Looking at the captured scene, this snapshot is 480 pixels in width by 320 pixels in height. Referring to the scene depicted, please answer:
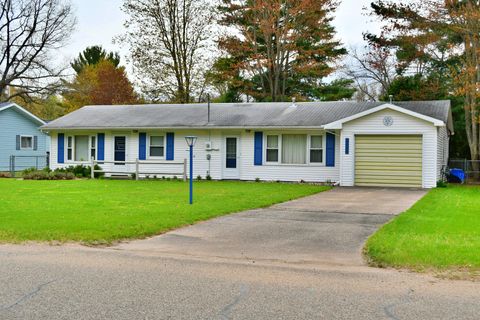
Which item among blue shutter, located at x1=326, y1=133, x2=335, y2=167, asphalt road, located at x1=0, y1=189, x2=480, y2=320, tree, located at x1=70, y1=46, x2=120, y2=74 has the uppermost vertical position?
tree, located at x1=70, y1=46, x2=120, y2=74

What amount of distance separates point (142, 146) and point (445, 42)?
1869 cm

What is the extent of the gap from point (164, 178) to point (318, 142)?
24.8 ft

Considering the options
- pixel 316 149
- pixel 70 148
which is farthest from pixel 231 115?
pixel 70 148

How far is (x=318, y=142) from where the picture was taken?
23.5 meters

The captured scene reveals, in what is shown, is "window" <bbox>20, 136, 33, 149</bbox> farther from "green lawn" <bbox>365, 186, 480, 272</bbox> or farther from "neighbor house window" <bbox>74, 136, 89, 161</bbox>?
"green lawn" <bbox>365, 186, 480, 272</bbox>

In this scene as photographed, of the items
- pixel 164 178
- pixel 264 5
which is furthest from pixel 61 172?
pixel 264 5

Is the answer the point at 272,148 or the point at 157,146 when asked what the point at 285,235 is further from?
the point at 157,146

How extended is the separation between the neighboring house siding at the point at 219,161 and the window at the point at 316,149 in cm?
29

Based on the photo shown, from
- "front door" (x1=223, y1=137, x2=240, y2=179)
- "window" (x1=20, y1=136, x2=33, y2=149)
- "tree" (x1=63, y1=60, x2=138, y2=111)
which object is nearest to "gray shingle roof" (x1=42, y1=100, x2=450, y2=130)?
"front door" (x1=223, y1=137, x2=240, y2=179)

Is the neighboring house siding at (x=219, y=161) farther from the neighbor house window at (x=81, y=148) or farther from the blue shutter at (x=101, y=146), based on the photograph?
the neighbor house window at (x=81, y=148)

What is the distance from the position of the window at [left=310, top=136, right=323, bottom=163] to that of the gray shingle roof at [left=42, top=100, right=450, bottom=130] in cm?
78

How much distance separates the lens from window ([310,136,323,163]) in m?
23.5

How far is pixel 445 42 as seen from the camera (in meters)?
31.0

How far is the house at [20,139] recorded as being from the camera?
34.9 metres
